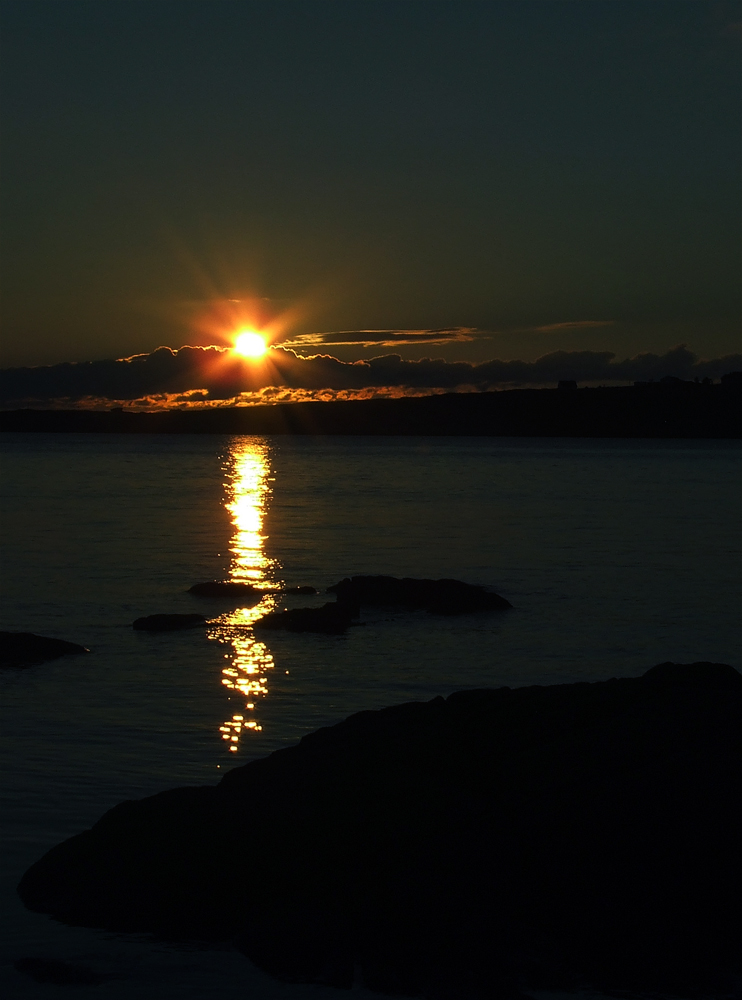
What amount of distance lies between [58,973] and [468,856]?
3064 millimetres

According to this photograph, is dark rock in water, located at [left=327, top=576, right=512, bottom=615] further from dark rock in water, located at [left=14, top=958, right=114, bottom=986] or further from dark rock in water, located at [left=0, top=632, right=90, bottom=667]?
dark rock in water, located at [left=14, top=958, right=114, bottom=986]

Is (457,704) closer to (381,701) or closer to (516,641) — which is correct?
(381,701)

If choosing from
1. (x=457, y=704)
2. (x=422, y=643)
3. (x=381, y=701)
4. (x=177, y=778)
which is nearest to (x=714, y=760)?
(x=457, y=704)

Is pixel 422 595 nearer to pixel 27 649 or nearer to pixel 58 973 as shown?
pixel 27 649

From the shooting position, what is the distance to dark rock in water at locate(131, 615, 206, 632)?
23.2 metres

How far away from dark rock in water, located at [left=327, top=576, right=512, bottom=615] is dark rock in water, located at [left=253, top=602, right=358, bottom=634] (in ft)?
7.93

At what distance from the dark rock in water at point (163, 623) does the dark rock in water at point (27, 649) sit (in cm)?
314

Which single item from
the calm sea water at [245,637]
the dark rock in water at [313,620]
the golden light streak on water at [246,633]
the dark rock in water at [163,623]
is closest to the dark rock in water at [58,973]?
the calm sea water at [245,637]

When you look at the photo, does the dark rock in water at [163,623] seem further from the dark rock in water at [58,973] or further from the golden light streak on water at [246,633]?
the dark rock in water at [58,973]

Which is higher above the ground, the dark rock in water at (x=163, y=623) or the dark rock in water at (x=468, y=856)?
the dark rock in water at (x=468, y=856)

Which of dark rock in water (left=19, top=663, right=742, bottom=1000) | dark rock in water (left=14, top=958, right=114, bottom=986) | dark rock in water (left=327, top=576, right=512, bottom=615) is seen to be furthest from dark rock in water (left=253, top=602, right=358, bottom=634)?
dark rock in water (left=14, top=958, right=114, bottom=986)

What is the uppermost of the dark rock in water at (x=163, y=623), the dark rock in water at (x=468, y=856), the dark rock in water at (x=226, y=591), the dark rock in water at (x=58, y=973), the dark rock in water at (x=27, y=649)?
the dark rock in water at (x=468, y=856)

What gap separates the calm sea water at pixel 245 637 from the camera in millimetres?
10727

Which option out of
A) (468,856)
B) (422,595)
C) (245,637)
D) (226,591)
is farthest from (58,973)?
(226,591)
